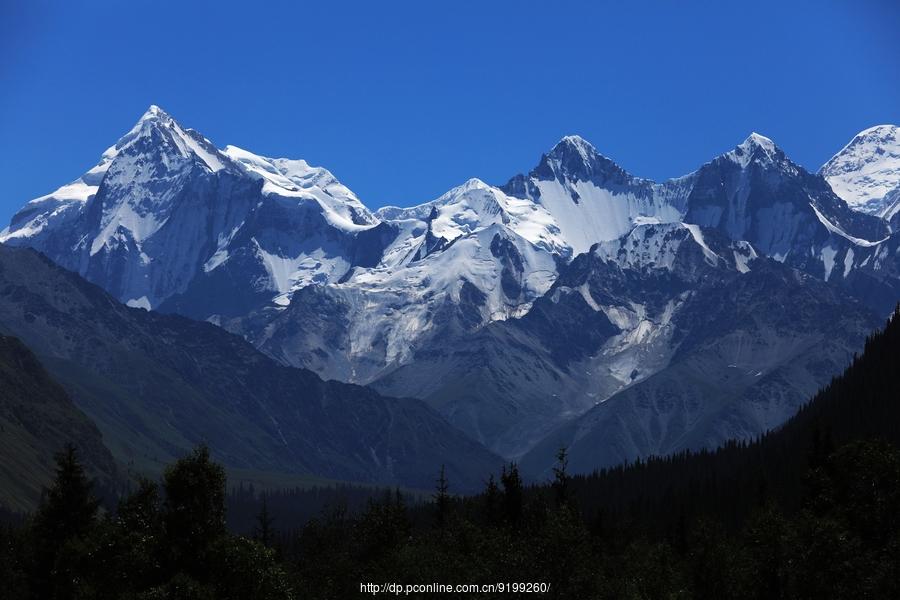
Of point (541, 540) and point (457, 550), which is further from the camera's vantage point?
point (457, 550)

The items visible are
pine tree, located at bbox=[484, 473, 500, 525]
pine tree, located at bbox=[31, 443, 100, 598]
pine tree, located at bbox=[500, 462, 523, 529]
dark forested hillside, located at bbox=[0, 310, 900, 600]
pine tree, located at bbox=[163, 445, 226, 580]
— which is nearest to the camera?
pine tree, located at bbox=[163, 445, 226, 580]

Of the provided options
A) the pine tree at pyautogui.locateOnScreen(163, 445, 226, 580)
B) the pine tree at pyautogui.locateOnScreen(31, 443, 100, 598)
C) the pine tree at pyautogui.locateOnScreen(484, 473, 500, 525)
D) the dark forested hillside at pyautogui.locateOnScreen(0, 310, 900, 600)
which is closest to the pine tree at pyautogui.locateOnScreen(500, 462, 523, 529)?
the dark forested hillside at pyautogui.locateOnScreen(0, 310, 900, 600)

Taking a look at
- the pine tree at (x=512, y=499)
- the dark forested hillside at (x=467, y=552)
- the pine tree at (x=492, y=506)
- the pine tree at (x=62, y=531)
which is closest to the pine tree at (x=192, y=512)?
the dark forested hillside at (x=467, y=552)

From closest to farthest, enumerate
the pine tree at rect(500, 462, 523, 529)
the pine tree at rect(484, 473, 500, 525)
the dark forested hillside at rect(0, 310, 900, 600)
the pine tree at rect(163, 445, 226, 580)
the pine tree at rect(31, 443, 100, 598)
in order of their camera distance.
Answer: the pine tree at rect(163, 445, 226, 580)
the dark forested hillside at rect(0, 310, 900, 600)
the pine tree at rect(31, 443, 100, 598)
the pine tree at rect(484, 473, 500, 525)
the pine tree at rect(500, 462, 523, 529)

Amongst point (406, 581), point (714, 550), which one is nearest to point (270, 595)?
point (406, 581)

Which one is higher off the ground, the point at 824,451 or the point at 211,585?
the point at 824,451

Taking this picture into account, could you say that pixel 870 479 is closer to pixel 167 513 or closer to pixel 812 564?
pixel 812 564

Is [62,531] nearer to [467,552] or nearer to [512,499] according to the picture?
[467,552]

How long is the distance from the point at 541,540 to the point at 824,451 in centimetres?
5623

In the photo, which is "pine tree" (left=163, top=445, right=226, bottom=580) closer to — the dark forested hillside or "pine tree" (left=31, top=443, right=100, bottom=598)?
the dark forested hillside

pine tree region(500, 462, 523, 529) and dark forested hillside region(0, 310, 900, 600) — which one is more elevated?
pine tree region(500, 462, 523, 529)

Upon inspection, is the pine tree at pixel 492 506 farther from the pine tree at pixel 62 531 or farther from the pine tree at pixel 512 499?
the pine tree at pixel 62 531

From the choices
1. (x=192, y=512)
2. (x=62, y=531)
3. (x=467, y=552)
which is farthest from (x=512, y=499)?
(x=192, y=512)

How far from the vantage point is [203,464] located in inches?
3211
